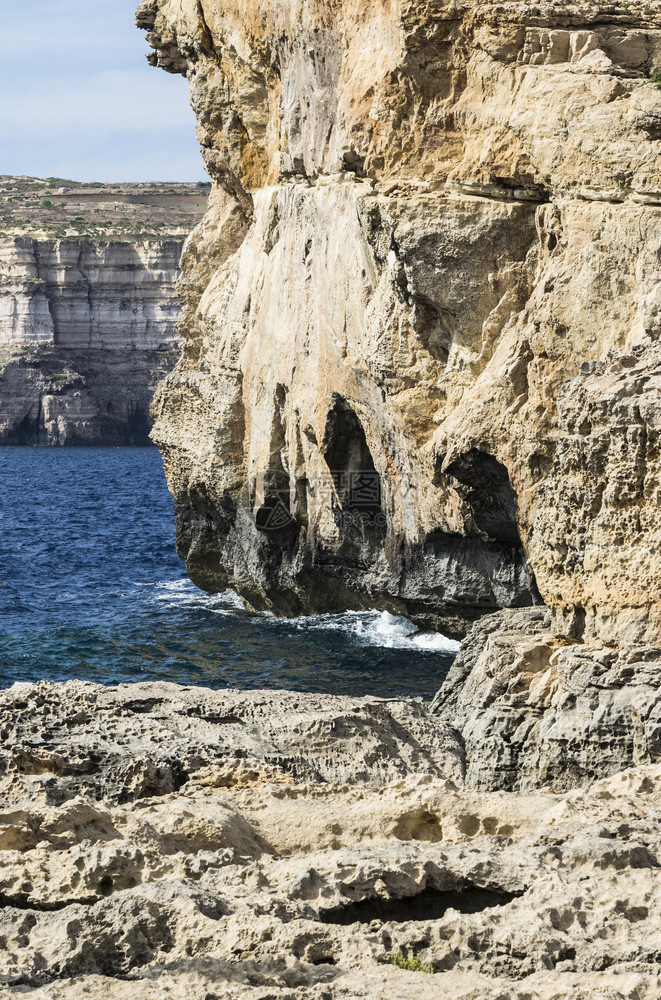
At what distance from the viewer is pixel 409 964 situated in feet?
22.6

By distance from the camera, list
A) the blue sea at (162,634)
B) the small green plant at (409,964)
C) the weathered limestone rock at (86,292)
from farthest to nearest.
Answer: the weathered limestone rock at (86,292)
the blue sea at (162,634)
the small green plant at (409,964)

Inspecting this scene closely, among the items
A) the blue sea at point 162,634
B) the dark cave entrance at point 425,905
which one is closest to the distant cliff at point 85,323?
the blue sea at point 162,634

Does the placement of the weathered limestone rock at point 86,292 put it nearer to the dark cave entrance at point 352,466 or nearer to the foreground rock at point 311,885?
the dark cave entrance at point 352,466

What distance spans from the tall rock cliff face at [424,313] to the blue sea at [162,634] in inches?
47.6

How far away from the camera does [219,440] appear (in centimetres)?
3469

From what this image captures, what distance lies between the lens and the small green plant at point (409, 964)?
6.82m

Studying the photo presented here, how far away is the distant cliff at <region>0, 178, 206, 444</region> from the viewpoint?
118 m

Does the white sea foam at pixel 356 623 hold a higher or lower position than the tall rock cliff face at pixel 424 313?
lower

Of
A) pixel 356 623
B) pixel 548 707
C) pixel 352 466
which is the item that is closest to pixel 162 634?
pixel 356 623

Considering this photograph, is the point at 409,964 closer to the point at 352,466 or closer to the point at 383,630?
the point at 383,630

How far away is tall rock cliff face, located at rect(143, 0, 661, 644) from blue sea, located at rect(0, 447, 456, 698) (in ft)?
3.97

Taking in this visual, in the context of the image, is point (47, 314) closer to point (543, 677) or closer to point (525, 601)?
point (525, 601)

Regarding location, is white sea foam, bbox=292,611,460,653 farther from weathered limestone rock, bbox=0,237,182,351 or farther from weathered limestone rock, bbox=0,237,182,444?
weathered limestone rock, bbox=0,237,182,351

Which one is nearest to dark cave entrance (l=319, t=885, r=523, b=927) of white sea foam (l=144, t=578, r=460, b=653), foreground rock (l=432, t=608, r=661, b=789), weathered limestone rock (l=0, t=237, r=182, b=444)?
foreground rock (l=432, t=608, r=661, b=789)
